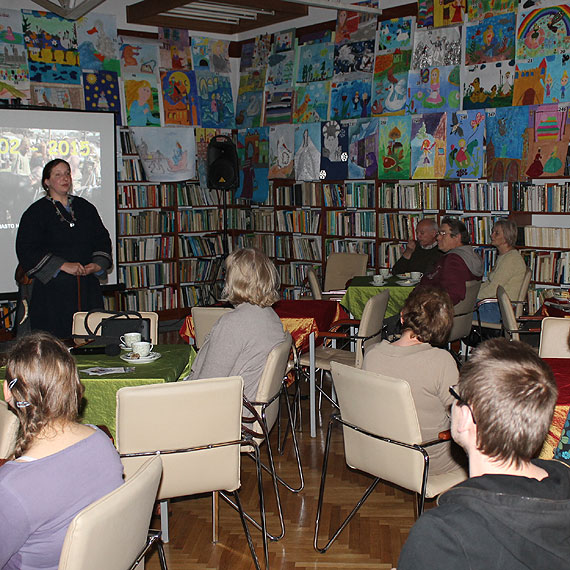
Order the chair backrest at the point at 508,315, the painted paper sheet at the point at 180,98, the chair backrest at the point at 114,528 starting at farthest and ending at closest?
the painted paper sheet at the point at 180,98, the chair backrest at the point at 508,315, the chair backrest at the point at 114,528

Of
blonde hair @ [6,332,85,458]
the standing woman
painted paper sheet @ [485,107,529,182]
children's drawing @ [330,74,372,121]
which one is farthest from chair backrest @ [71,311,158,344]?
children's drawing @ [330,74,372,121]

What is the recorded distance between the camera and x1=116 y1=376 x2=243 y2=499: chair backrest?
112 inches

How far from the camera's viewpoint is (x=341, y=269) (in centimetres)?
778

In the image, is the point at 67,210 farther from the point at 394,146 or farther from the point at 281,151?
the point at 281,151

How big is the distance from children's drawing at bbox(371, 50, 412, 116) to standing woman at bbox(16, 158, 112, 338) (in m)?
3.77

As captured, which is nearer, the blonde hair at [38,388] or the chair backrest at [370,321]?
the blonde hair at [38,388]

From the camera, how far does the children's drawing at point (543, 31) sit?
268 inches

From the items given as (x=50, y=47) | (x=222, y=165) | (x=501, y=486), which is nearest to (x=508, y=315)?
(x=501, y=486)

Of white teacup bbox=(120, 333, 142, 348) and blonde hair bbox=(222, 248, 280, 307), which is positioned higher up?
blonde hair bbox=(222, 248, 280, 307)

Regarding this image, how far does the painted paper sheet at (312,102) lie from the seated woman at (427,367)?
19.6 ft

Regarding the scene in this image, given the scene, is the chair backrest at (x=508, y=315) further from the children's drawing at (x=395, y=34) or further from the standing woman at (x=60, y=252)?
the children's drawing at (x=395, y=34)

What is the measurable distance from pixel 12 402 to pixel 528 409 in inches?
53.7

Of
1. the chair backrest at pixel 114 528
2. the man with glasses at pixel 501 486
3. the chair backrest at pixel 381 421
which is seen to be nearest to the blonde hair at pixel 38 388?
the chair backrest at pixel 114 528

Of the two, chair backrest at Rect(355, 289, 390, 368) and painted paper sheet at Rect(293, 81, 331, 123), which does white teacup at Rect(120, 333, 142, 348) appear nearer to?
chair backrest at Rect(355, 289, 390, 368)
